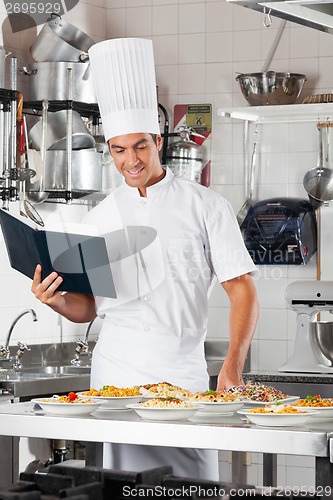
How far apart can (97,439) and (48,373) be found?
2142 millimetres

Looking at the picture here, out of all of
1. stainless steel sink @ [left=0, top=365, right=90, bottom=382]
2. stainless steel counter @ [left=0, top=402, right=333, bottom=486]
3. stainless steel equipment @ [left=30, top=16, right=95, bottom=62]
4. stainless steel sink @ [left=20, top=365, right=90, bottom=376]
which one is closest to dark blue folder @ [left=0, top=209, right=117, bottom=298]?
stainless steel counter @ [left=0, top=402, right=333, bottom=486]

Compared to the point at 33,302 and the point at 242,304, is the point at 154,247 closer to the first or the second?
the point at 242,304

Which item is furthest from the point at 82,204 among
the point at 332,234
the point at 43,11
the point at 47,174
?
the point at 332,234

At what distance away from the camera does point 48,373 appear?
174 inches

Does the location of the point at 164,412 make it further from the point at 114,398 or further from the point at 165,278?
the point at 165,278

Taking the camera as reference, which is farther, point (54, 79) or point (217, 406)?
point (54, 79)

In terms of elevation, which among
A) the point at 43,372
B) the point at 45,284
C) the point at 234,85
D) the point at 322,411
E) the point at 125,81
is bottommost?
the point at 43,372

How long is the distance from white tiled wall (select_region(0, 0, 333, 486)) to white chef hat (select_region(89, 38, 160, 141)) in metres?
1.69

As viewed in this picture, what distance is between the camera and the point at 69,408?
7.86 ft

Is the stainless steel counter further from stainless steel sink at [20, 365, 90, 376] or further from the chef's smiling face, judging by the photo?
stainless steel sink at [20, 365, 90, 376]

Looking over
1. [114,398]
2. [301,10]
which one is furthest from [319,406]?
[301,10]

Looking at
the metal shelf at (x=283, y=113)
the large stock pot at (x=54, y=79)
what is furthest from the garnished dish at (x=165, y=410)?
the metal shelf at (x=283, y=113)

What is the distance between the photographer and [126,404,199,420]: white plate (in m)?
2.31

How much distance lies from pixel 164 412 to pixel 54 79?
2646mm
